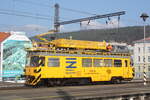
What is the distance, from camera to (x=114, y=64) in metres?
27.1

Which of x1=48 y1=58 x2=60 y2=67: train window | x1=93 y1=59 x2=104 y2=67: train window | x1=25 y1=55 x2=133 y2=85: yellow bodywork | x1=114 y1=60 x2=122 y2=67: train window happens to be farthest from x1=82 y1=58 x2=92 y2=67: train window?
x1=114 y1=60 x2=122 y2=67: train window

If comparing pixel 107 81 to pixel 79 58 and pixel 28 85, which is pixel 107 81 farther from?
pixel 28 85

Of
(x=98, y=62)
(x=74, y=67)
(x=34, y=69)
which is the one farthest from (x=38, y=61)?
(x=98, y=62)

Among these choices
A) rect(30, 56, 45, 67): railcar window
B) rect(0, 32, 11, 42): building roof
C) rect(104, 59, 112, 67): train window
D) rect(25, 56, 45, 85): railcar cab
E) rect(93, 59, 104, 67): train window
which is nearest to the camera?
rect(25, 56, 45, 85): railcar cab

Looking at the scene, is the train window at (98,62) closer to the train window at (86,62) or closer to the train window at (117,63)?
the train window at (86,62)

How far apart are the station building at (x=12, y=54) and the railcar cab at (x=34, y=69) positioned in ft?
66.0

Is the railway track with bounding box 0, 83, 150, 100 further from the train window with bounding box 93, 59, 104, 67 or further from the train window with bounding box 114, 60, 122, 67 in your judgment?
the train window with bounding box 114, 60, 122, 67

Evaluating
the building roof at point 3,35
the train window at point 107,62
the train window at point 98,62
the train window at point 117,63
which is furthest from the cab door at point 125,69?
the building roof at point 3,35

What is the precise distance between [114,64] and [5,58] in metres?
21.7

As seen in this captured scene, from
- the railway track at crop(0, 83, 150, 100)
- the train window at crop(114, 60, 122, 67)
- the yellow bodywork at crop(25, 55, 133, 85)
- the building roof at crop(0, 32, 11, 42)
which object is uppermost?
the building roof at crop(0, 32, 11, 42)

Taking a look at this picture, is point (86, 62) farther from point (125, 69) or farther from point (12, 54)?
point (12, 54)

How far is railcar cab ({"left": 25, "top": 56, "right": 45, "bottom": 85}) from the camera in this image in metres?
22.3

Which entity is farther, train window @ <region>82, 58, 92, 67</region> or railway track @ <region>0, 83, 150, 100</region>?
train window @ <region>82, 58, 92, 67</region>

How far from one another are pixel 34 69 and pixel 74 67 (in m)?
3.63
